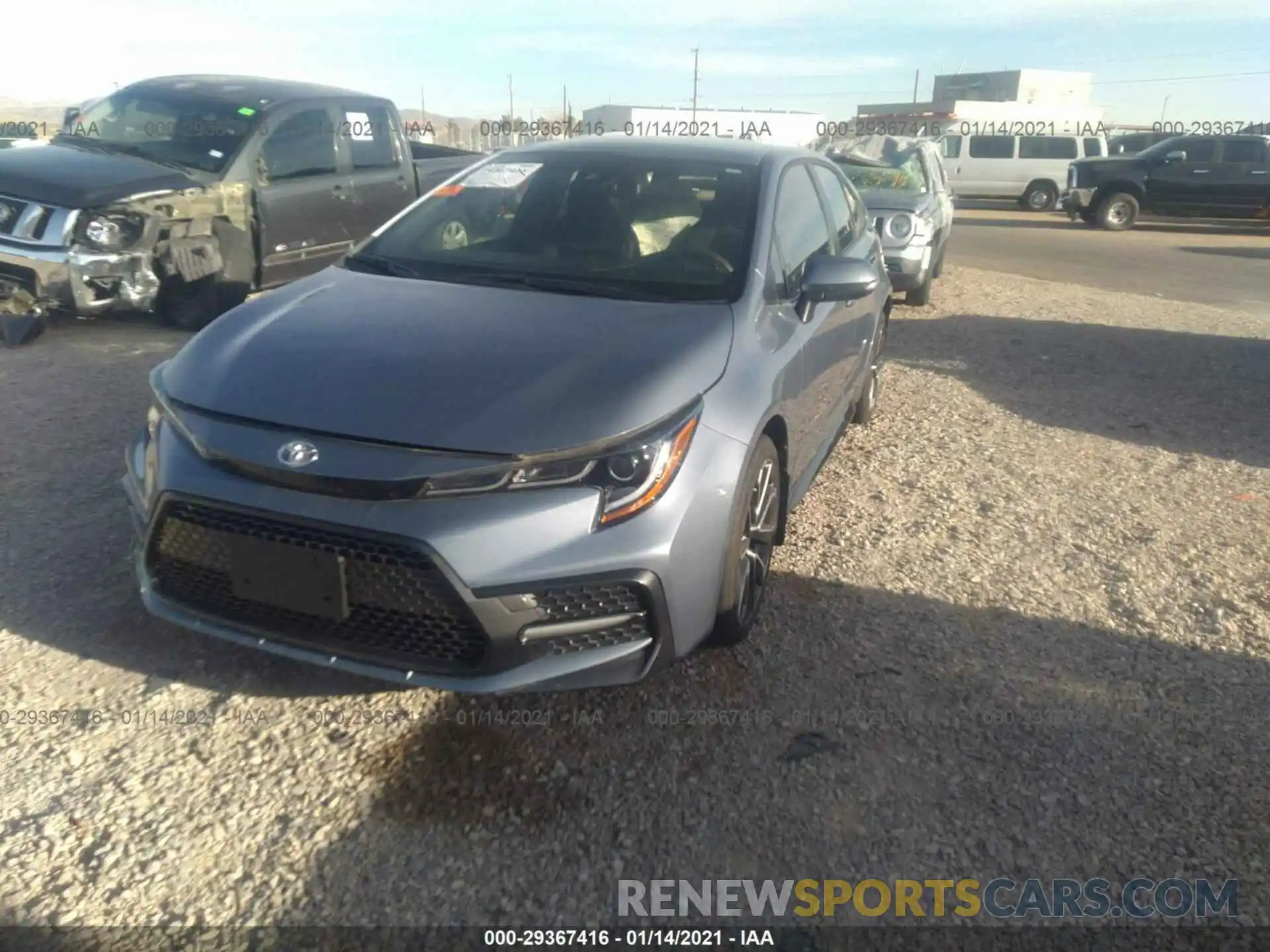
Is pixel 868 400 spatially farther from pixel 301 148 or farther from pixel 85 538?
pixel 301 148

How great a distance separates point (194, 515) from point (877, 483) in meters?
3.20

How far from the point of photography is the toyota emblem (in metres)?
2.36

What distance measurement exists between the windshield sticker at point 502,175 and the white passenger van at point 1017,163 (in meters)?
22.9

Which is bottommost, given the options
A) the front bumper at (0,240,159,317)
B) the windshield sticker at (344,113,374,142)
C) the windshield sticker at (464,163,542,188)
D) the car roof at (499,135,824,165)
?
the front bumper at (0,240,159,317)

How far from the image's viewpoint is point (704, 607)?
263cm

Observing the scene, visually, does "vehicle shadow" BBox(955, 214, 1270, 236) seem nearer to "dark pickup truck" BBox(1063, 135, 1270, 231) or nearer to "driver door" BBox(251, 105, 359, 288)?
"dark pickup truck" BBox(1063, 135, 1270, 231)

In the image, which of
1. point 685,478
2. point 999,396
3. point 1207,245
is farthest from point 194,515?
point 1207,245

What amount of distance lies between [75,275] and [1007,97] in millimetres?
55392

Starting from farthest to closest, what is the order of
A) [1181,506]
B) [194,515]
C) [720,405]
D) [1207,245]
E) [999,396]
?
[1207,245], [999,396], [1181,506], [720,405], [194,515]

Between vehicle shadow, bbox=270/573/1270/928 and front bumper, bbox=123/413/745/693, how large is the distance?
12.5 inches

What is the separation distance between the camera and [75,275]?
604cm

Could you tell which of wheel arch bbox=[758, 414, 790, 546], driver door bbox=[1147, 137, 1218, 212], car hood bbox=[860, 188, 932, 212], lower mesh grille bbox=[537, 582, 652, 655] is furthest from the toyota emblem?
Result: driver door bbox=[1147, 137, 1218, 212]

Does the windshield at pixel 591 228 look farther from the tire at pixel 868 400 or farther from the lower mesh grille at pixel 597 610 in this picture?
the tire at pixel 868 400

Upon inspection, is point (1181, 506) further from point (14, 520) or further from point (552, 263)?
point (14, 520)
